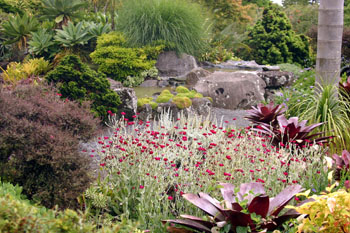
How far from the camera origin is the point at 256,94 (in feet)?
31.0

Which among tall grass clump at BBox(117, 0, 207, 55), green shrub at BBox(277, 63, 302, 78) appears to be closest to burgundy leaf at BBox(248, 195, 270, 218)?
tall grass clump at BBox(117, 0, 207, 55)

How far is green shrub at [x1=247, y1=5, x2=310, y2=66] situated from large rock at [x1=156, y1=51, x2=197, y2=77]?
461cm

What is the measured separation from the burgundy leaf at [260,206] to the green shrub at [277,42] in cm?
1274

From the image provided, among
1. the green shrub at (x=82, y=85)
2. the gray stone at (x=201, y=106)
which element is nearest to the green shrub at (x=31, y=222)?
the green shrub at (x=82, y=85)

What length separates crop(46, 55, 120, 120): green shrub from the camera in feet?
22.5

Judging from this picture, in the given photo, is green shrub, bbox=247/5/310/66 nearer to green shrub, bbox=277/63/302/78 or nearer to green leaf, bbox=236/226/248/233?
green shrub, bbox=277/63/302/78

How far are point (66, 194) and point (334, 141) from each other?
13.5 feet

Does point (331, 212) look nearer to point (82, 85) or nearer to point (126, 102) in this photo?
point (82, 85)

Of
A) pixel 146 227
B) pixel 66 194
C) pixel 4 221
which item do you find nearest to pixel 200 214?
pixel 146 227

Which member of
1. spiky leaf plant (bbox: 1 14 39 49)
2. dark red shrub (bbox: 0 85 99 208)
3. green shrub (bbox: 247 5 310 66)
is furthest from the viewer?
green shrub (bbox: 247 5 310 66)

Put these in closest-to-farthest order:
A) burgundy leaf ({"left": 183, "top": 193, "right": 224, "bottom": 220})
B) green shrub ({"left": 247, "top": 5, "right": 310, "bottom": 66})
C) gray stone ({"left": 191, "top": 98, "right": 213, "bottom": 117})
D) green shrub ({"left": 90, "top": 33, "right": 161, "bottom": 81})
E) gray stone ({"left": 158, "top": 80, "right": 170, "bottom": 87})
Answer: burgundy leaf ({"left": 183, "top": 193, "right": 224, "bottom": 220}), gray stone ({"left": 191, "top": 98, "right": 213, "bottom": 117}), green shrub ({"left": 90, "top": 33, "right": 161, "bottom": 81}), gray stone ({"left": 158, "top": 80, "right": 170, "bottom": 87}), green shrub ({"left": 247, "top": 5, "right": 310, "bottom": 66})

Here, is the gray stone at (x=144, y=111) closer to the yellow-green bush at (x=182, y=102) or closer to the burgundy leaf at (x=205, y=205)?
the yellow-green bush at (x=182, y=102)

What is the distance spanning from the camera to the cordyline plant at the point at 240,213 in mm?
2990

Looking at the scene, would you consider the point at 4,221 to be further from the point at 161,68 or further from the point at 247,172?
the point at 161,68
